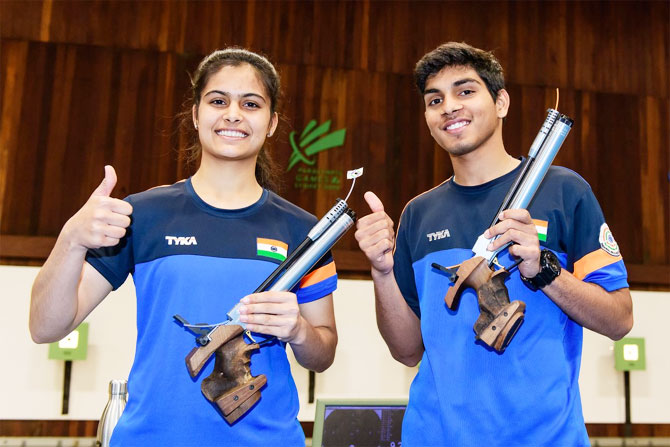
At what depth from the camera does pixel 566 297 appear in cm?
144

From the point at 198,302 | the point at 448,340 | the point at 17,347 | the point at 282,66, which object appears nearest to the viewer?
the point at 198,302

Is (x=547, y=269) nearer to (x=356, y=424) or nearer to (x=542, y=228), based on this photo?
(x=542, y=228)

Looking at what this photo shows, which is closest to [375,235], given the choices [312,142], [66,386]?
[312,142]

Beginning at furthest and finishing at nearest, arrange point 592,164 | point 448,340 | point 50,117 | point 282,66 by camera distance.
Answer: point 592,164, point 282,66, point 50,117, point 448,340

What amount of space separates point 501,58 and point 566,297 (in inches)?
126

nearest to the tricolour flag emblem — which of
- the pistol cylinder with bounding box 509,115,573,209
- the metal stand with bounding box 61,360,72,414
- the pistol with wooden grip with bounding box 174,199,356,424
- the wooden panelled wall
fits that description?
the pistol cylinder with bounding box 509,115,573,209

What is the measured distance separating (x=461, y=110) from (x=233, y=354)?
0.85 metres

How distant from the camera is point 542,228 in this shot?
155cm

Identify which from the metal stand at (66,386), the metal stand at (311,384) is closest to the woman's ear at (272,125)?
the metal stand at (311,384)

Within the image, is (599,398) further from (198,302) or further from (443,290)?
(198,302)

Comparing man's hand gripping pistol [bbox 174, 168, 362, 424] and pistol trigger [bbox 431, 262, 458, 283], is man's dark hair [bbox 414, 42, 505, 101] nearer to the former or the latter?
pistol trigger [bbox 431, 262, 458, 283]

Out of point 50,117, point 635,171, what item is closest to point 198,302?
point 50,117

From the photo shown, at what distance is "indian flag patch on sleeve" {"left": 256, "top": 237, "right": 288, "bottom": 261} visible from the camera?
1.48 m

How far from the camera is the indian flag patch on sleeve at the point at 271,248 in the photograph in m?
1.48
